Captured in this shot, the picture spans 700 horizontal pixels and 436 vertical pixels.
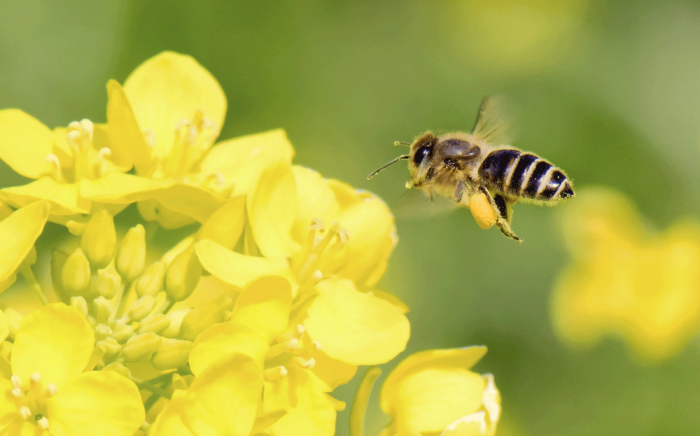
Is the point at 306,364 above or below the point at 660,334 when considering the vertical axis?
above

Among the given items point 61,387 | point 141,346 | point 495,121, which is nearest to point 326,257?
point 141,346

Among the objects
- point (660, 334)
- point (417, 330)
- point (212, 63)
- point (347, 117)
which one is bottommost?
point (417, 330)

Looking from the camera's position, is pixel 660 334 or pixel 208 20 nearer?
pixel 660 334

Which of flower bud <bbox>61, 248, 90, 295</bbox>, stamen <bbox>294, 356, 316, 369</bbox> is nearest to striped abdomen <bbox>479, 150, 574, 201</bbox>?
stamen <bbox>294, 356, 316, 369</bbox>

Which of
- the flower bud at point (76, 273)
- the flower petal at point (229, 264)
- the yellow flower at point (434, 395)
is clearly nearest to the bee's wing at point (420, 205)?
the yellow flower at point (434, 395)

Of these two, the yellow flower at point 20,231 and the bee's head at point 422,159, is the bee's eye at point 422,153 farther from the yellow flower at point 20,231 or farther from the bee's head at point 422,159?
the yellow flower at point 20,231

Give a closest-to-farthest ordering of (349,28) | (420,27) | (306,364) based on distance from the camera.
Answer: (306,364), (349,28), (420,27)

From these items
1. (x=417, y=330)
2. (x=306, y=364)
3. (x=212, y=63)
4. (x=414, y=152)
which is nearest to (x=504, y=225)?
(x=414, y=152)

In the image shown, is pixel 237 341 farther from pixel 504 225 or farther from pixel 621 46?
pixel 621 46

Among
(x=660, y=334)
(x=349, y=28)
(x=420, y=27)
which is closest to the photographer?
(x=660, y=334)
